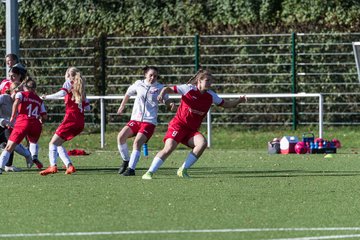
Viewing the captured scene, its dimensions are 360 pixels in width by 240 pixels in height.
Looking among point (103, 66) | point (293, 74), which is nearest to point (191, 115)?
point (293, 74)

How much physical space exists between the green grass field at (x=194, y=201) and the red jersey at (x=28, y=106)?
872mm

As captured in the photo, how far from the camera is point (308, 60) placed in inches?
1118

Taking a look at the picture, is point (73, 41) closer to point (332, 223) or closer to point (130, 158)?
point (130, 158)

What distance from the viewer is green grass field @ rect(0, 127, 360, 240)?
10.4 m

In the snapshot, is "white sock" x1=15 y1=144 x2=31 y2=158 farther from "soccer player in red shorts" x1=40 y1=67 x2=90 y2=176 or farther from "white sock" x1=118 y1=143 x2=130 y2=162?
"white sock" x1=118 y1=143 x2=130 y2=162

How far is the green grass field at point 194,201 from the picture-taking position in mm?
10367

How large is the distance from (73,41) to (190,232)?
20024 millimetres

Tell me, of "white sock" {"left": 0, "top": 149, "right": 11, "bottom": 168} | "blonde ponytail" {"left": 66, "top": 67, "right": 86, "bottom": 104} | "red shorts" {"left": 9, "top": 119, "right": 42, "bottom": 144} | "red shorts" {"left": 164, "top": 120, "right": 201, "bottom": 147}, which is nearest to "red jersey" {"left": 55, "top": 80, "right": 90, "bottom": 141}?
"blonde ponytail" {"left": 66, "top": 67, "right": 86, "bottom": 104}

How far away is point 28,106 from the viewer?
717 inches

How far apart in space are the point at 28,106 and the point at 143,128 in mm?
1887

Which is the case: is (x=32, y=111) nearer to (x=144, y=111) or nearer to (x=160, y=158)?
(x=144, y=111)

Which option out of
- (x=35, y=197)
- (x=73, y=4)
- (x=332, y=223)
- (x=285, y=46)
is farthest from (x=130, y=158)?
(x=73, y=4)

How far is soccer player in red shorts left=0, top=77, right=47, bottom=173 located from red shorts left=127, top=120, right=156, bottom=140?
4.94 feet

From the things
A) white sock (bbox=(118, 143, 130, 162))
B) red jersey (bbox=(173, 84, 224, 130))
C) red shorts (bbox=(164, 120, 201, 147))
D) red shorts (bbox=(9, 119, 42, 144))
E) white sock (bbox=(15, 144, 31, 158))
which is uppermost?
red jersey (bbox=(173, 84, 224, 130))
